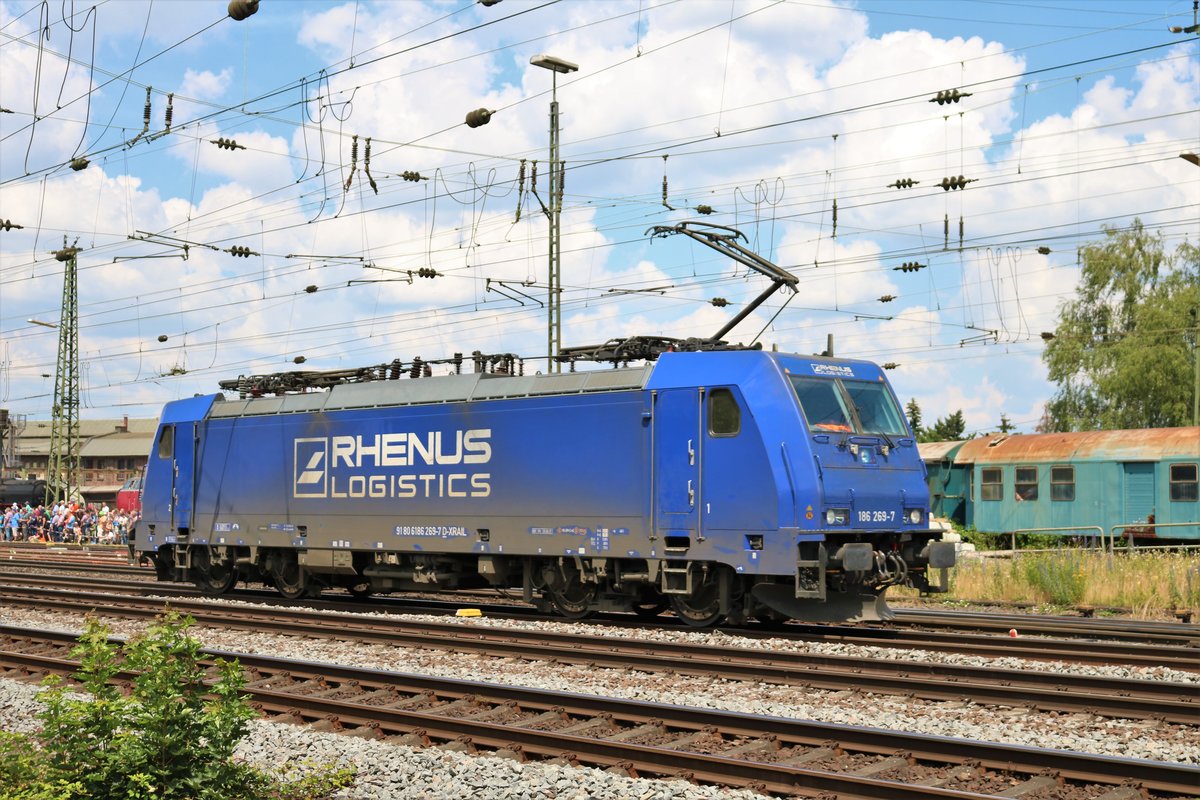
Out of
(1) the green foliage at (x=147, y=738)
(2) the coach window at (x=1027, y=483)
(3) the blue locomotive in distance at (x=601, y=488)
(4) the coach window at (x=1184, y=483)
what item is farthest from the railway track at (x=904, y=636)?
(2) the coach window at (x=1027, y=483)

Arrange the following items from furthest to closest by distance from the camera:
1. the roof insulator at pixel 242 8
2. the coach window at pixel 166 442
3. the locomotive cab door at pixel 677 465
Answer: the coach window at pixel 166 442
the roof insulator at pixel 242 8
the locomotive cab door at pixel 677 465

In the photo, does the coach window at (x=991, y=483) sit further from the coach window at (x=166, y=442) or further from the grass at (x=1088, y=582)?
the coach window at (x=166, y=442)

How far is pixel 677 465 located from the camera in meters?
15.9

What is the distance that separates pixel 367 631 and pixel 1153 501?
22.5m

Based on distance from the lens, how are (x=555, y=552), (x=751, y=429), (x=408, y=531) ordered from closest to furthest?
1. (x=751, y=429)
2. (x=555, y=552)
3. (x=408, y=531)

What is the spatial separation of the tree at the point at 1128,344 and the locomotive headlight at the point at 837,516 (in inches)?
1523

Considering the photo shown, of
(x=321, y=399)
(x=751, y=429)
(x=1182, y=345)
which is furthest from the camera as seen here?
(x=1182, y=345)

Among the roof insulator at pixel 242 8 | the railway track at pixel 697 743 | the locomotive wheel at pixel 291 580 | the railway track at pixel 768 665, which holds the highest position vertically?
the roof insulator at pixel 242 8

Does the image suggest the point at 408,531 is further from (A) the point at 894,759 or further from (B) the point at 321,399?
(A) the point at 894,759

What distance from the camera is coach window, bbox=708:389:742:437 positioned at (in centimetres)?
1531

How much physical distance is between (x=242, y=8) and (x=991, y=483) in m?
25.0

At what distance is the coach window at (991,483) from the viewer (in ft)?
112

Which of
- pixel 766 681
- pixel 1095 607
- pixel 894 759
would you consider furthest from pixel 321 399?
pixel 894 759

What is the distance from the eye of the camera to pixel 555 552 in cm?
1719
